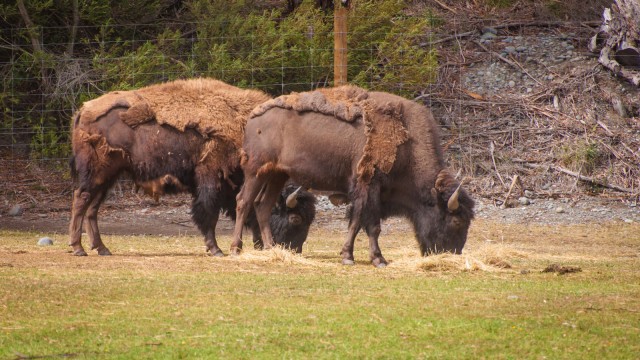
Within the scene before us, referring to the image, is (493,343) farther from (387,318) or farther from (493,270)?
(493,270)

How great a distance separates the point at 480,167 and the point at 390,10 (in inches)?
147

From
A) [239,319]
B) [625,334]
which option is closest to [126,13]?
[239,319]

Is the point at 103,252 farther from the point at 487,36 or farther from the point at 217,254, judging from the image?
the point at 487,36

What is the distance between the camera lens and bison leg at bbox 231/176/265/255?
13492mm

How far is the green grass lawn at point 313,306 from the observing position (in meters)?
7.69

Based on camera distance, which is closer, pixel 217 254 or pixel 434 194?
pixel 434 194

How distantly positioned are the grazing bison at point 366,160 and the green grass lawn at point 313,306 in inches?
Answer: 22.1

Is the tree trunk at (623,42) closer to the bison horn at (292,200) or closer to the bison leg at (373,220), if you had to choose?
the bison horn at (292,200)

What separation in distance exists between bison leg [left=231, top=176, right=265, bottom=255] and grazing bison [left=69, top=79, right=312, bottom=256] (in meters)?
0.30

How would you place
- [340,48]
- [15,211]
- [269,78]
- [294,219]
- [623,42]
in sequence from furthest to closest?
[623,42] → [269,78] → [15,211] → [340,48] → [294,219]

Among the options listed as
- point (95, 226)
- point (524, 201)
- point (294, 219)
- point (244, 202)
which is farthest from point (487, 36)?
point (95, 226)

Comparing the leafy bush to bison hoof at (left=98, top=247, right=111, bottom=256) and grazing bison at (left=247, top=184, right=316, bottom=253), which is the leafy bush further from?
bison hoof at (left=98, top=247, right=111, bottom=256)

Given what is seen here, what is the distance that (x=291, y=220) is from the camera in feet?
46.5

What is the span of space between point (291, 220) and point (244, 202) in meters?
0.88
